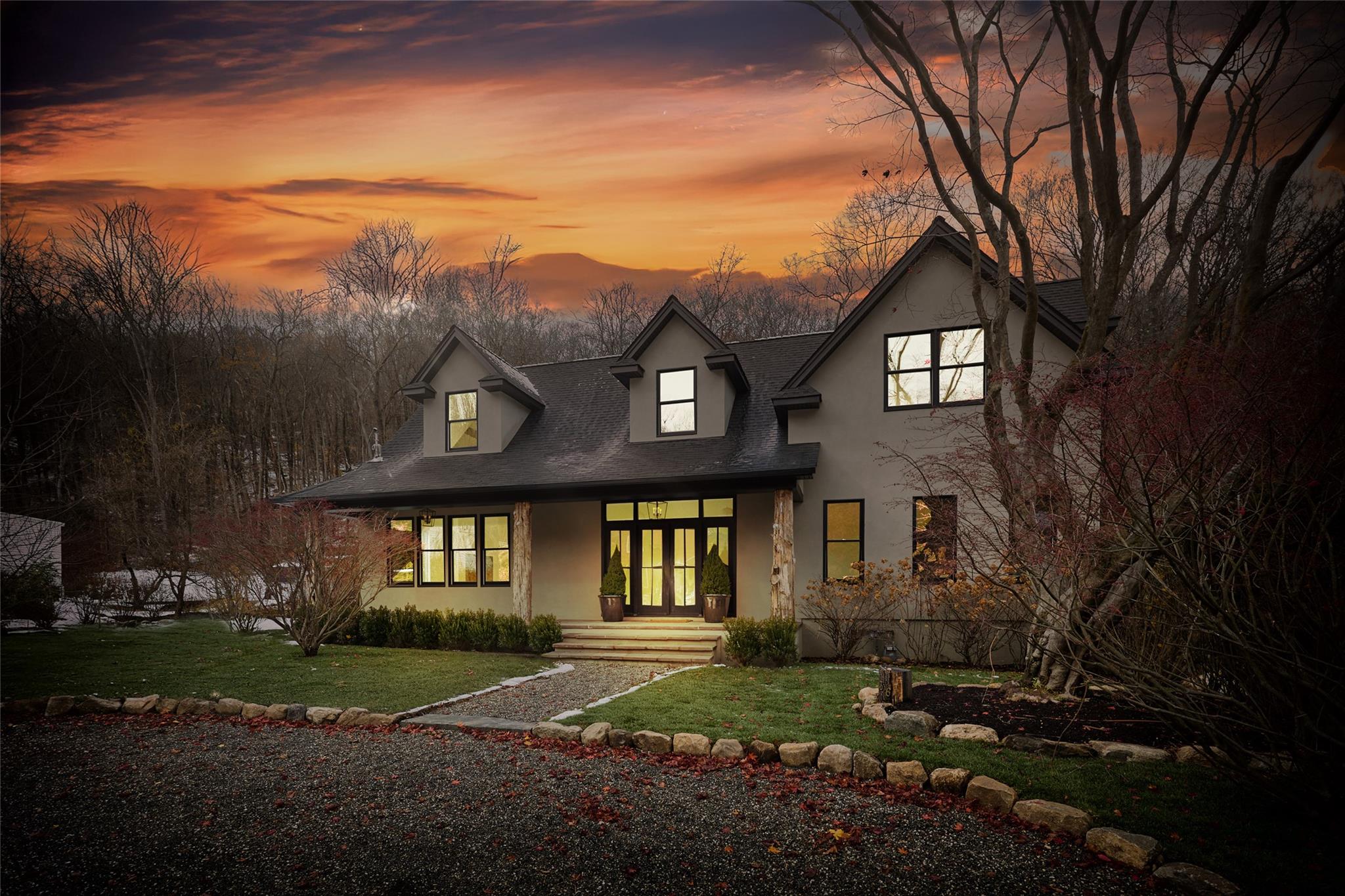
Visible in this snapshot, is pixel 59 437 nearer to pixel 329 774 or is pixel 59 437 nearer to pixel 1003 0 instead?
pixel 329 774

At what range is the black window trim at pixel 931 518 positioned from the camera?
1086 cm

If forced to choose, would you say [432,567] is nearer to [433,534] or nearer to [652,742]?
[433,534]

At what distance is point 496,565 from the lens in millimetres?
15125

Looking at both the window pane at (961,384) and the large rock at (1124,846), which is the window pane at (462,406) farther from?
the large rock at (1124,846)

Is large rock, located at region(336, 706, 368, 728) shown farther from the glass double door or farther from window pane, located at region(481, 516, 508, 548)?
window pane, located at region(481, 516, 508, 548)

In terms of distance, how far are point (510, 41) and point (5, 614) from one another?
48.2ft

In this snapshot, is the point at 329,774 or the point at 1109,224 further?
the point at 1109,224

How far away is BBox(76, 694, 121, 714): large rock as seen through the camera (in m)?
8.05

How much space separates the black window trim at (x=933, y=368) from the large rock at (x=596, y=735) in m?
8.13

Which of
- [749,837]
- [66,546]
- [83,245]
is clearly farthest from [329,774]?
[83,245]

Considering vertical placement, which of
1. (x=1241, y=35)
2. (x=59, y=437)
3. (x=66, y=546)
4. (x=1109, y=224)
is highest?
(x=1241, y=35)

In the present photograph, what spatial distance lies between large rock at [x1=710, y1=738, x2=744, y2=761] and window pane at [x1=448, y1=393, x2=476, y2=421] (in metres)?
11.6

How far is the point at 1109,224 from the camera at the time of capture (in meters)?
8.44

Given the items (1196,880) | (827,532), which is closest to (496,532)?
(827,532)
